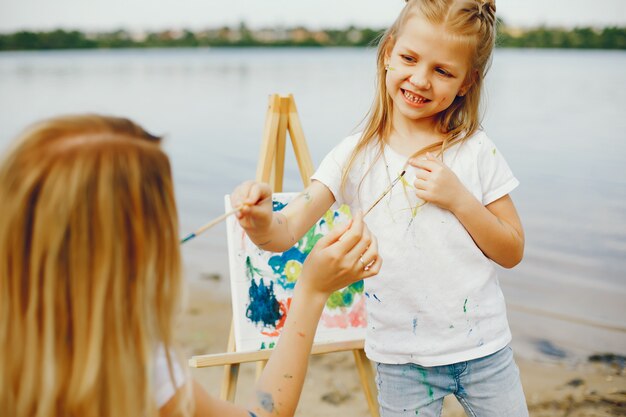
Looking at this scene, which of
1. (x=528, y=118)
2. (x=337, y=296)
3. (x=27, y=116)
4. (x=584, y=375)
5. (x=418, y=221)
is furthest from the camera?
(x=27, y=116)

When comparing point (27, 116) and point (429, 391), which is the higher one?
point (429, 391)

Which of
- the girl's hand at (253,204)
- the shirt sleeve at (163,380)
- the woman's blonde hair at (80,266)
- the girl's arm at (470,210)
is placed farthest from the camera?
the girl's arm at (470,210)

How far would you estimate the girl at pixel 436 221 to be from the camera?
1.99 m

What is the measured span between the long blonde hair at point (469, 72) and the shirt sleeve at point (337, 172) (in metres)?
0.03

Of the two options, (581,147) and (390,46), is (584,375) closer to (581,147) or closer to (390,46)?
(390,46)

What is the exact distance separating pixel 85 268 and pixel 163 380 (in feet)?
1.04

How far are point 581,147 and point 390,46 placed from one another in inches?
311

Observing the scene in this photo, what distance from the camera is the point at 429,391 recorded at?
2.08m

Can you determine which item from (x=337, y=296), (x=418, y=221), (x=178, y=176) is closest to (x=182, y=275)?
(x=418, y=221)

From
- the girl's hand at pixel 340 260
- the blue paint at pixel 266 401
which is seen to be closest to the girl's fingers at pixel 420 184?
the girl's hand at pixel 340 260

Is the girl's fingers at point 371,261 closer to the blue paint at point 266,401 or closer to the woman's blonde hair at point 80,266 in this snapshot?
the blue paint at point 266,401

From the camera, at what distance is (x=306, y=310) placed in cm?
165

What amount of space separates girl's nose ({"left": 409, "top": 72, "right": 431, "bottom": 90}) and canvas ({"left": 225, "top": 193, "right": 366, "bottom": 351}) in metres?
0.99

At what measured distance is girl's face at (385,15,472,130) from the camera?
198 centimetres
